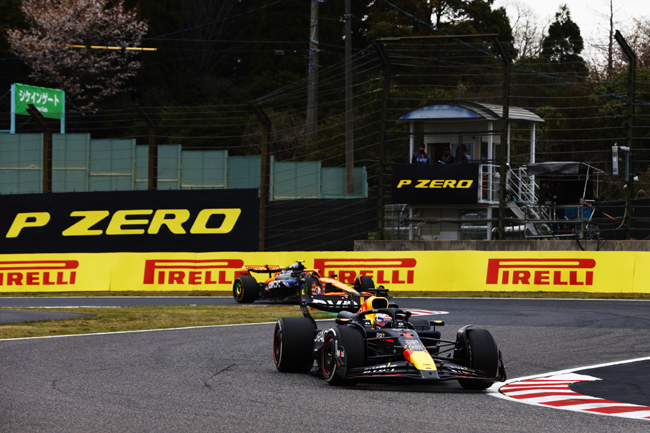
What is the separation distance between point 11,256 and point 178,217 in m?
4.90

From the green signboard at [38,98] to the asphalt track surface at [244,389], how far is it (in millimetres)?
27783

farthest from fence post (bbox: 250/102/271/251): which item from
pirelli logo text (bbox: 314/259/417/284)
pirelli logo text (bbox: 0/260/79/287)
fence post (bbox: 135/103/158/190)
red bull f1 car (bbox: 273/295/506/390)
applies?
red bull f1 car (bbox: 273/295/506/390)

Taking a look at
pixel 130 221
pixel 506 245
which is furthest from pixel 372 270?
pixel 130 221

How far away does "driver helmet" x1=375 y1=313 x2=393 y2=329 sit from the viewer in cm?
916

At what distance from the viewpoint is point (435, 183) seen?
25391 millimetres

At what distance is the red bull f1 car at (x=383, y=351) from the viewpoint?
327 inches

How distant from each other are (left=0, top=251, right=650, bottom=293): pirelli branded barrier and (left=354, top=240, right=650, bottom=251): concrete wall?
3.44 feet

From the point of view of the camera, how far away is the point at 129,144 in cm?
3300

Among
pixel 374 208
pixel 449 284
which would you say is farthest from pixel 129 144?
pixel 449 284

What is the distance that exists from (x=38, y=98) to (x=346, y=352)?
35478mm

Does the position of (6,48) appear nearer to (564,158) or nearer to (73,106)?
(73,106)

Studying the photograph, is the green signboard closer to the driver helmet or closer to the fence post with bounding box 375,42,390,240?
the fence post with bounding box 375,42,390,240

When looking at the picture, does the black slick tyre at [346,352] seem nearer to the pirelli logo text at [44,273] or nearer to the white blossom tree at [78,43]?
the pirelli logo text at [44,273]

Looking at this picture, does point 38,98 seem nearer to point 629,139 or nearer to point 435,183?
point 435,183
